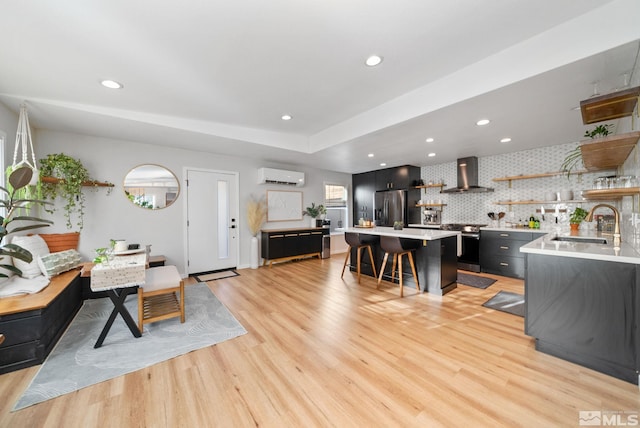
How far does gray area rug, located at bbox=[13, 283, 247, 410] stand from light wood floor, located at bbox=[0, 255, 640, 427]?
0.10 metres

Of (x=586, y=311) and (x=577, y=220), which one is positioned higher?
(x=577, y=220)

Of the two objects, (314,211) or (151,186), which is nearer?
(151,186)

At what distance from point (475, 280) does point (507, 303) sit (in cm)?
106

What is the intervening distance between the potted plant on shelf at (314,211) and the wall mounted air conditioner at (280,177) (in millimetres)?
684

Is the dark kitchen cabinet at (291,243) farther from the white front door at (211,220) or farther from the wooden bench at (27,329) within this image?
the wooden bench at (27,329)

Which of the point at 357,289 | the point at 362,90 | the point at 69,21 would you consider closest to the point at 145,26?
the point at 69,21

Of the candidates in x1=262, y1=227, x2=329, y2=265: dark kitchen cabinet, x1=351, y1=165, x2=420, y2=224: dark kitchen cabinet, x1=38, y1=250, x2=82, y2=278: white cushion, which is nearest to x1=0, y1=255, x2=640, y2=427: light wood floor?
x1=38, y1=250, x2=82, y2=278: white cushion

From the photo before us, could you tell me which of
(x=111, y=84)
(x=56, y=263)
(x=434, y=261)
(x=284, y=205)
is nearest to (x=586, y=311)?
(x=434, y=261)

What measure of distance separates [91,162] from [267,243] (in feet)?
10.5

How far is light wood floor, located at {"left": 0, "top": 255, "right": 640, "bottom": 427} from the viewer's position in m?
1.48

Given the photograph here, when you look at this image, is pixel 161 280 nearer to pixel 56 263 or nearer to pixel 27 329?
pixel 27 329

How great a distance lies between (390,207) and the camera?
20.9 ft

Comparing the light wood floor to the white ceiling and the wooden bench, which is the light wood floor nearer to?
the wooden bench

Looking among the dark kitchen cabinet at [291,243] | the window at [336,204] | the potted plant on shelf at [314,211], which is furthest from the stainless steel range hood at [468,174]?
the dark kitchen cabinet at [291,243]
